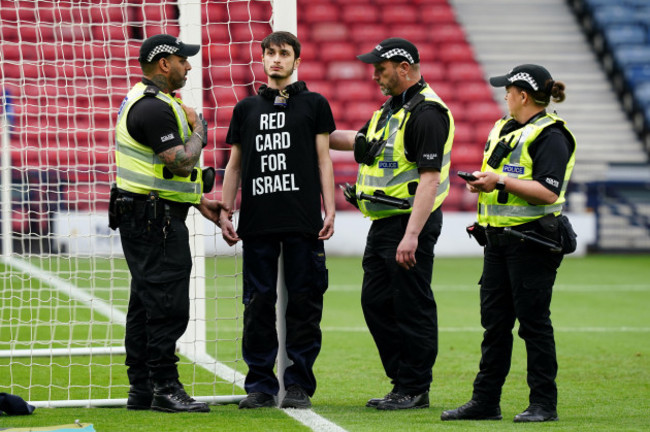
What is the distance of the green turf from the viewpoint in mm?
5215

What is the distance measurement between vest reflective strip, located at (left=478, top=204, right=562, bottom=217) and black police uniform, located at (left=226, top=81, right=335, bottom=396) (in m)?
0.98

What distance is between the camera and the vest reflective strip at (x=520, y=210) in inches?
205

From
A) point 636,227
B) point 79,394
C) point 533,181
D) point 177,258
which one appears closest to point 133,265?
point 177,258

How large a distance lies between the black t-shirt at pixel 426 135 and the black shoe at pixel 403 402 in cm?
124

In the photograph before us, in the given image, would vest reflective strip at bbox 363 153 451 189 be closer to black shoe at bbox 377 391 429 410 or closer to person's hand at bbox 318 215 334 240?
person's hand at bbox 318 215 334 240

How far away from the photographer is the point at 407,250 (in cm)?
541

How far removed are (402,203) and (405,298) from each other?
509 mm

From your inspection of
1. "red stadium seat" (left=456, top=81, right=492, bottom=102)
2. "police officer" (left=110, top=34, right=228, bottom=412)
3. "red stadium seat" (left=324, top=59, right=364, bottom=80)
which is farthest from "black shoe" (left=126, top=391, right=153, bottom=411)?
"red stadium seat" (left=456, top=81, right=492, bottom=102)

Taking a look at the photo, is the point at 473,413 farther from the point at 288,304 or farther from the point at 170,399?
the point at 170,399

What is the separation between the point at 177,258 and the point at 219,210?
1.54 ft

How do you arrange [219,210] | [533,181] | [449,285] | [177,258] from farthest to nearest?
[449,285] < [219,210] < [177,258] < [533,181]

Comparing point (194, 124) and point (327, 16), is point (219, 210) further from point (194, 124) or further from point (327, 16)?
point (327, 16)

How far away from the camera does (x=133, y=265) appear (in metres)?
5.46

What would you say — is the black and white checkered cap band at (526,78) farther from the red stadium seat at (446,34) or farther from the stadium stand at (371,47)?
the red stadium seat at (446,34)
